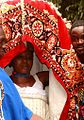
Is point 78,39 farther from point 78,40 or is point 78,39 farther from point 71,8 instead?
point 71,8

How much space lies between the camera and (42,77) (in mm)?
3529

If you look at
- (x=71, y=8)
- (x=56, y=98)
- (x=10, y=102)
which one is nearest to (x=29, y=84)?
(x=56, y=98)

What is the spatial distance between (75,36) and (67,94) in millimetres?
522

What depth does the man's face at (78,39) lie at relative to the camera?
11.1ft

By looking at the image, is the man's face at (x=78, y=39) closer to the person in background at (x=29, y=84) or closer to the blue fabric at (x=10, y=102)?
the person in background at (x=29, y=84)

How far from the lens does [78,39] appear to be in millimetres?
3414

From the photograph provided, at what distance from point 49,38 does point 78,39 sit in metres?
0.28

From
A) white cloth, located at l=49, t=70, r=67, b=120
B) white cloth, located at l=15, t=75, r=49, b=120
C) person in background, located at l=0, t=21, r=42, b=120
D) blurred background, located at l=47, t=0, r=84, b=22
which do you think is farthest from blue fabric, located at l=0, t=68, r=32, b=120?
blurred background, located at l=47, t=0, r=84, b=22

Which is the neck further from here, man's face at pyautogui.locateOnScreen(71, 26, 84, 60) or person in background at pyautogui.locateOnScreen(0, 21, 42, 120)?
person in background at pyautogui.locateOnScreen(0, 21, 42, 120)

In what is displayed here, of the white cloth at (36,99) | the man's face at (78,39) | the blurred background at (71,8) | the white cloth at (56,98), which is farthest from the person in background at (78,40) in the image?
the blurred background at (71,8)

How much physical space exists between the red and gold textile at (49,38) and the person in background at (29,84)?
14 cm

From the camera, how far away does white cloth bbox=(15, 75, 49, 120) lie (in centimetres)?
334

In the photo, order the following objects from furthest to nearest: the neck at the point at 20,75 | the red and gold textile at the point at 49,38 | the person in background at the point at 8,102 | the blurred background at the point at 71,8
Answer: the blurred background at the point at 71,8 → the neck at the point at 20,75 → the red and gold textile at the point at 49,38 → the person in background at the point at 8,102

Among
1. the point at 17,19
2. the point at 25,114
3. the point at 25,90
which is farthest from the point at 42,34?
the point at 25,114
